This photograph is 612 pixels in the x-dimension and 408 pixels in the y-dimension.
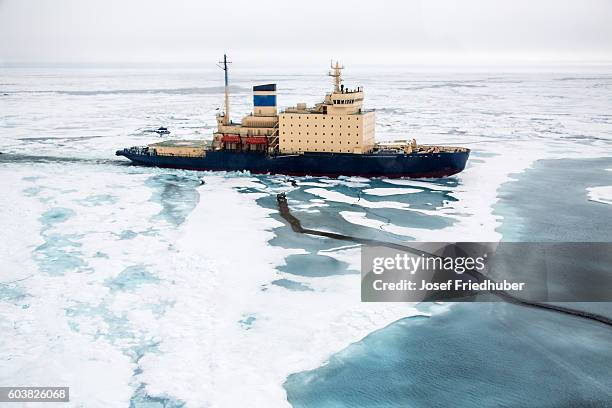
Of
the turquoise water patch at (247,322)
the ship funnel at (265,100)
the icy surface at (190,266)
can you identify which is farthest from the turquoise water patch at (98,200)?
the turquoise water patch at (247,322)

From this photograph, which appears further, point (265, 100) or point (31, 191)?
point (265, 100)

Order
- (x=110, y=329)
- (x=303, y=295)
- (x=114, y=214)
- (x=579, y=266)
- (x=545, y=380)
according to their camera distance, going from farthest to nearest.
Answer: (x=114, y=214)
(x=579, y=266)
(x=303, y=295)
(x=110, y=329)
(x=545, y=380)

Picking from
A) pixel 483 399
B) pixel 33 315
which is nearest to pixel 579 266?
pixel 483 399

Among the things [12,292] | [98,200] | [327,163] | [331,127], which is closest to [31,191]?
[98,200]

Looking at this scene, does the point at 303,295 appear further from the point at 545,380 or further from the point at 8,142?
the point at 8,142

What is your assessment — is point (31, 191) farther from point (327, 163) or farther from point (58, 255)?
point (327, 163)

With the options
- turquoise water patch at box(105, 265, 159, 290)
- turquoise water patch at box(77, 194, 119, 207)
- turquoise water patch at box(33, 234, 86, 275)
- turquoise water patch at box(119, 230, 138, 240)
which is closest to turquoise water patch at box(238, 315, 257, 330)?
turquoise water patch at box(105, 265, 159, 290)

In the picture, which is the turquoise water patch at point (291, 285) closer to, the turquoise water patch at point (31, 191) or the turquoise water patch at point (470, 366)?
the turquoise water patch at point (470, 366)
